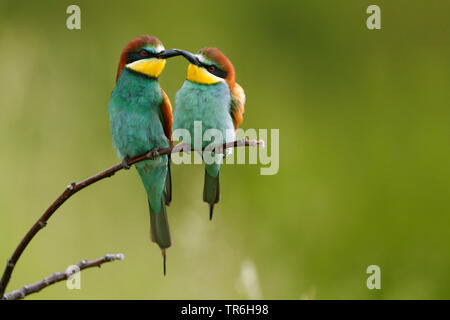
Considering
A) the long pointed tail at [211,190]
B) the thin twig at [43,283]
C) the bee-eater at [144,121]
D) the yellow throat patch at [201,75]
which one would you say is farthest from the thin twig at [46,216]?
the yellow throat patch at [201,75]

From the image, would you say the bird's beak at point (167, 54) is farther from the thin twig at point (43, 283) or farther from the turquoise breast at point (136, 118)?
the thin twig at point (43, 283)

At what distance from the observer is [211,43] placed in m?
3.44

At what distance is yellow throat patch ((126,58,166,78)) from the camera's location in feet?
5.41

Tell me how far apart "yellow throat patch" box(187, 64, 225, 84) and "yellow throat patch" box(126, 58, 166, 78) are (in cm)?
20

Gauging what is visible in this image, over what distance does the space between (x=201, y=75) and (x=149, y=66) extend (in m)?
0.30

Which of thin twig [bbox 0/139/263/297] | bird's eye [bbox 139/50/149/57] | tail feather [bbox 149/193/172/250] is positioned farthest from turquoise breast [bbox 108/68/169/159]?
thin twig [bbox 0/139/263/297]

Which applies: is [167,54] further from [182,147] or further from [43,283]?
[43,283]

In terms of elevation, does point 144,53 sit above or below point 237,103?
above

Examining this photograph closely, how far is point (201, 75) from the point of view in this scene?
1.97m

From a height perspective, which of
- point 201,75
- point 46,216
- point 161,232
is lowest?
point 161,232

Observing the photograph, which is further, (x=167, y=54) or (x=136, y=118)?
(x=136, y=118)

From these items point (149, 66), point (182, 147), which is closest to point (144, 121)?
point (149, 66)

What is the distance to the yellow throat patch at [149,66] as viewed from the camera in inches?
64.9

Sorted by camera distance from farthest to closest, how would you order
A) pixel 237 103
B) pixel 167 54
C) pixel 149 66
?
pixel 237 103, pixel 149 66, pixel 167 54
